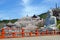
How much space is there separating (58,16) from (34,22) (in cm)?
1666

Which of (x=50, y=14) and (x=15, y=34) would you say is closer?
(x=15, y=34)

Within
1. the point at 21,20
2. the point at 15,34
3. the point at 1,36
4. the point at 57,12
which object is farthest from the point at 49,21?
the point at 57,12

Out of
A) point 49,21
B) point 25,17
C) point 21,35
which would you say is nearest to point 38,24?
point 25,17

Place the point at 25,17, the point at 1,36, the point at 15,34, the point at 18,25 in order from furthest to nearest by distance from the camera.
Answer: the point at 25,17
the point at 18,25
the point at 15,34
the point at 1,36

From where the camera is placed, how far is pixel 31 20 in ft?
214

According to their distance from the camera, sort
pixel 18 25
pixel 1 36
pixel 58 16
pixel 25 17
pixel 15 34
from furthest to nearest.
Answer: pixel 58 16
pixel 25 17
pixel 18 25
pixel 15 34
pixel 1 36

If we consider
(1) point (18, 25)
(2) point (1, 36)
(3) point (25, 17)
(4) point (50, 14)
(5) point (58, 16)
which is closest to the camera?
(2) point (1, 36)

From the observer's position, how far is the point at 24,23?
63875 mm

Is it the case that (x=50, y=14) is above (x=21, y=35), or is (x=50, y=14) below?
above

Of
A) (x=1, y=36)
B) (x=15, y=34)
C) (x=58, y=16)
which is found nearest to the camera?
(x=1, y=36)

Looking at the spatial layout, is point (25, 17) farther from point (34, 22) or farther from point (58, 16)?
point (58, 16)

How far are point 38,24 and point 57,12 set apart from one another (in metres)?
18.9

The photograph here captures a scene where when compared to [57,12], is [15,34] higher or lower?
lower

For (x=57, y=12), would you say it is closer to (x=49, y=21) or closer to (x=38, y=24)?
(x=38, y=24)
